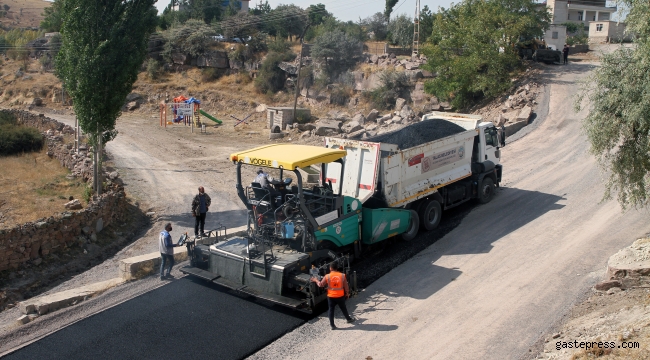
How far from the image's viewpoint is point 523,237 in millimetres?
13320

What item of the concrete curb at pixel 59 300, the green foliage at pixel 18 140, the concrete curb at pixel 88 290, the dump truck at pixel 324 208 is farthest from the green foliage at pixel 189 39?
the concrete curb at pixel 59 300

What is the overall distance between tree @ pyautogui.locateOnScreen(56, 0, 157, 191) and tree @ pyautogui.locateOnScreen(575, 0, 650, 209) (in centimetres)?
1281

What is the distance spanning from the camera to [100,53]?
16641 millimetres

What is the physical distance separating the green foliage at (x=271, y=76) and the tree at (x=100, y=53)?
3000cm

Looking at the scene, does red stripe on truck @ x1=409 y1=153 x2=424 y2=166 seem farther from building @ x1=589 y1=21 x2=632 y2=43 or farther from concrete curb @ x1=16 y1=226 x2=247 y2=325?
building @ x1=589 y1=21 x2=632 y2=43

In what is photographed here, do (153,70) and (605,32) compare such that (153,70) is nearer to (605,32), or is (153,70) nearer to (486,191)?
(605,32)

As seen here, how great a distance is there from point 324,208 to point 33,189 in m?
13.4

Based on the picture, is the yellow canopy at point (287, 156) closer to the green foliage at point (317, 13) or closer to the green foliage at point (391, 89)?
the green foliage at point (391, 89)

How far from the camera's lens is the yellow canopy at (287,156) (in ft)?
33.7

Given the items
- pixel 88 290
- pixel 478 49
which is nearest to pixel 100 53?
pixel 88 290

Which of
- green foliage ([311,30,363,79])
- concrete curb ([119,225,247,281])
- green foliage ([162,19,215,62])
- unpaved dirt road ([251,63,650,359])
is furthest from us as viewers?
green foliage ([162,19,215,62])

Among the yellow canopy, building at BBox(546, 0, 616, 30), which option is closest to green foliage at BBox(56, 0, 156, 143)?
the yellow canopy

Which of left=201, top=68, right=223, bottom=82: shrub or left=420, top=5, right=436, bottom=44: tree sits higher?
left=420, top=5, right=436, bottom=44: tree

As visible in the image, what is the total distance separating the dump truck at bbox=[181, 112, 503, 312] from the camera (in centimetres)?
1016
